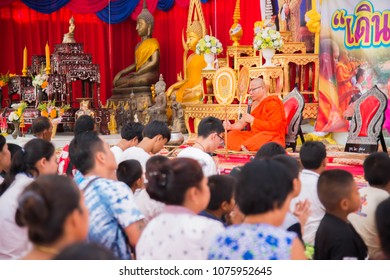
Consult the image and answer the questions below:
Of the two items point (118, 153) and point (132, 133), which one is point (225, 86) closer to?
point (132, 133)

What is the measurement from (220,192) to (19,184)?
0.89 meters

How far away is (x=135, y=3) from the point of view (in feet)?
37.4

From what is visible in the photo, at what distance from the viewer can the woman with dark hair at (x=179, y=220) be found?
6.15ft

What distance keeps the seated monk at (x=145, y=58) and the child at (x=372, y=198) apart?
800 cm

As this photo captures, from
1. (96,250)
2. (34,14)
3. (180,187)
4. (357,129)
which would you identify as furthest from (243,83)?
(34,14)

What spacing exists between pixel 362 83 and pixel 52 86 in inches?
185

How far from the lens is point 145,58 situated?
10.8 metres

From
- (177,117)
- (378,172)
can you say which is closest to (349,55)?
(177,117)

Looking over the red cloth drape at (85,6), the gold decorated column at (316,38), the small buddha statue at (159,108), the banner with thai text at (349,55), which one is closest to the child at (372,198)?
the banner with thai text at (349,55)

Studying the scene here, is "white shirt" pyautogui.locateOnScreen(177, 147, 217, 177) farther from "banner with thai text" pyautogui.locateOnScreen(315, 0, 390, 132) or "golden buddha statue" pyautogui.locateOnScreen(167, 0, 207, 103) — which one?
"golden buddha statue" pyautogui.locateOnScreen(167, 0, 207, 103)

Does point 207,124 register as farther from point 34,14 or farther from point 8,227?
point 34,14

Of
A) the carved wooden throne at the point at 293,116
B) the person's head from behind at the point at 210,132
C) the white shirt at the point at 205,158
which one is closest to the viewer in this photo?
the white shirt at the point at 205,158

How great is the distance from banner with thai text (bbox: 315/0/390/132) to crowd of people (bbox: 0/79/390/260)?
449 cm

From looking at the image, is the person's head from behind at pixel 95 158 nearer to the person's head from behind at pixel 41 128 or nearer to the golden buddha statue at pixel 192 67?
the person's head from behind at pixel 41 128
